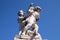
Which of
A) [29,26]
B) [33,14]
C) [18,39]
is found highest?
[33,14]

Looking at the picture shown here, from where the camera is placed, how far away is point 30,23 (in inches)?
408

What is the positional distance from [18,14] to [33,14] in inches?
29.9

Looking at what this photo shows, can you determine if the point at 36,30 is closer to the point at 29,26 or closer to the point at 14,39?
the point at 29,26

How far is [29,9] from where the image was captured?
35.6 ft

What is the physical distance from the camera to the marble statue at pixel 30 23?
9.95 m

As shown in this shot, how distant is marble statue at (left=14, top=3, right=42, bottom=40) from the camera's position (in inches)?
392

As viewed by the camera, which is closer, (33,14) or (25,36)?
(25,36)

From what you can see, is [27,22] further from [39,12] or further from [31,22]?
[39,12]

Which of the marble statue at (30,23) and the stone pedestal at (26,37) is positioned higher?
the marble statue at (30,23)

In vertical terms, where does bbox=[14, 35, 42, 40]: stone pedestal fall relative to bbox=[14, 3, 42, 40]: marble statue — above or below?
below

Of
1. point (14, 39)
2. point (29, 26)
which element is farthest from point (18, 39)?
point (29, 26)

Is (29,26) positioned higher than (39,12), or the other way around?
(39,12)

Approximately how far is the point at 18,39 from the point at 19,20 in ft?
3.64

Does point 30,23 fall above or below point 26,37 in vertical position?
above
